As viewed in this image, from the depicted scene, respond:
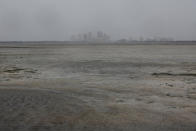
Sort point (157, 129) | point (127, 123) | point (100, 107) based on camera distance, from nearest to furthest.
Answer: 1. point (157, 129)
2. point (127, 123)
3. point (100, 107)

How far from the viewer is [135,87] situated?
14.0 meters

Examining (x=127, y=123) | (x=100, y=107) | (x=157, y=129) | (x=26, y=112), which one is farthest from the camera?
(x=100, y=107)

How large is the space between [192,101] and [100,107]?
14.2ft

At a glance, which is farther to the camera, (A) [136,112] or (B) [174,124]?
(A) [136,112]

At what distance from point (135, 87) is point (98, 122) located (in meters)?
7.11

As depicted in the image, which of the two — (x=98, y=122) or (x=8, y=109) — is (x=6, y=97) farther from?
→ (x=98, y=122)

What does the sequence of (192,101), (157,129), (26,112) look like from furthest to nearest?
1. (192,101)
2. (26,112)
3. (157,129)

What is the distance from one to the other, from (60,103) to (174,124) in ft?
15.9

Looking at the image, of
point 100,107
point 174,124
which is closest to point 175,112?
point 174,124

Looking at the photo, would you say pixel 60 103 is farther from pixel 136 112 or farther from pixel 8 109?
pixel 136 112

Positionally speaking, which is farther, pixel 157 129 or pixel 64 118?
pixel 64 118

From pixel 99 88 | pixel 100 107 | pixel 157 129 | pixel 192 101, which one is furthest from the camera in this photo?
pixel 99 88

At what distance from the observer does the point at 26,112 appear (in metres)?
8.29

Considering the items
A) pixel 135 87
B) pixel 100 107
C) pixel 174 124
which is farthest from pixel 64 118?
pixel 135 87
